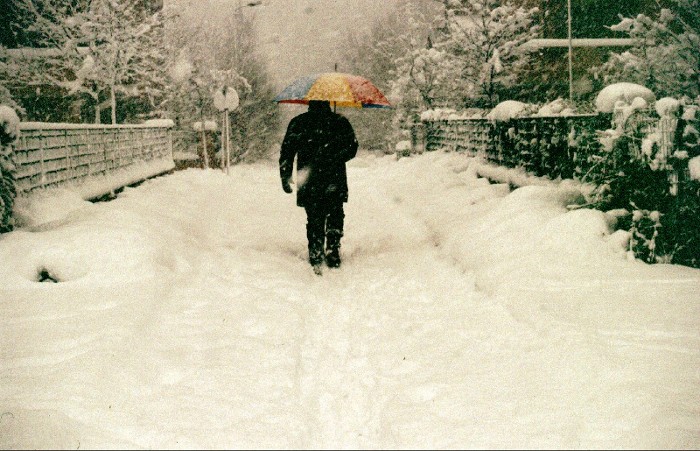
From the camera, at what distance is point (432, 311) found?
20.9ft

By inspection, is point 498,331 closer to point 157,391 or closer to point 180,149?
point 157,391

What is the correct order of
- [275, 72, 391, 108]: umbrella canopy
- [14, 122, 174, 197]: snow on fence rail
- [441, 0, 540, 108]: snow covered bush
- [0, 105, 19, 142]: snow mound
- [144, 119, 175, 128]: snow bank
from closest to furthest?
1. [275, 72, 391, 108]: umbrella canopy
2. [0, 105, 19, 142]: snow mound
3. [14, 122, 174, 197]: snow on fence rail
4. [144, 119, 175, 128]: snow bank
5. [441, 0, 540, 108]: snow covered bush

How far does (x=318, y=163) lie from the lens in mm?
8188

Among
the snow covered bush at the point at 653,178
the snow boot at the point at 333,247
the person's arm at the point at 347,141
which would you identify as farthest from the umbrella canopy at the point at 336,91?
the snow covered bush at the point at 653,178

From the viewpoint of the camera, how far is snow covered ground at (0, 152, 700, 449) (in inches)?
150

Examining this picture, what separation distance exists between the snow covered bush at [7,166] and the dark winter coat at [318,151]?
11.0ft

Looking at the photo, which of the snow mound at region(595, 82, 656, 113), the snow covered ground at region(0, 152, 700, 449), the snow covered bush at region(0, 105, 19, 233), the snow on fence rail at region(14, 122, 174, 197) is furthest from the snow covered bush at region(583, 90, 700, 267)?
the snow on fence rail at region(14, 122, 174, 197)

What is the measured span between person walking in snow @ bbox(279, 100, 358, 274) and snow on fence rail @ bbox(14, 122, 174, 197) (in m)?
3.64

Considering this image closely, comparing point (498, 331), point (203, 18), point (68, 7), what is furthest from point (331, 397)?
point (203, 18)

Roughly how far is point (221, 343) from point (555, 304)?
2.90m

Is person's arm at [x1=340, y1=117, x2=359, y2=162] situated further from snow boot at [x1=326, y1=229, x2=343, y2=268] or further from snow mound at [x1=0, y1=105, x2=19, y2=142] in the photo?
snow mound at [x1=0, y1=105, x2=19, y2=142]

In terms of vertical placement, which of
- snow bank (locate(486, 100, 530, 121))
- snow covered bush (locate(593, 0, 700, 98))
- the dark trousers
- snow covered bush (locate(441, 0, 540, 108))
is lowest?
the dark trousers

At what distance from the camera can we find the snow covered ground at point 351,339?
3.82 m

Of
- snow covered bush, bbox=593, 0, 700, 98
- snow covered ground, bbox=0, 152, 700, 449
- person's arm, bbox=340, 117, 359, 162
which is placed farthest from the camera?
snow covered bush, bbox=593, 0, 700, 98
